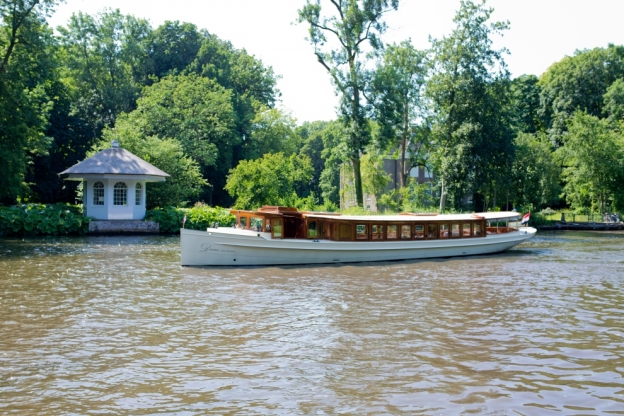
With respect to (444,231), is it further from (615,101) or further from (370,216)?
(615,101)

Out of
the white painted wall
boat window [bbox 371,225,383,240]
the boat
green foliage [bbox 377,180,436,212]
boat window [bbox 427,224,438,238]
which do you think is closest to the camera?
the boat

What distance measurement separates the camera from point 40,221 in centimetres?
3897

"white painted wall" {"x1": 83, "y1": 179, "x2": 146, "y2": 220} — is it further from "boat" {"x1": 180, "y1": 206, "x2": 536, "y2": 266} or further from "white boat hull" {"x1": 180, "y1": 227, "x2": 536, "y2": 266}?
"white boat hull" {"x1": 180, "y1": 227, "x2": 536, "y2": 266}

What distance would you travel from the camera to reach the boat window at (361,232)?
28.3 meters

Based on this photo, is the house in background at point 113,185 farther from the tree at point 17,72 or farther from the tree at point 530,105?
the tree at point 530,105

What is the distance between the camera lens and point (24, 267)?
2436 centimetres

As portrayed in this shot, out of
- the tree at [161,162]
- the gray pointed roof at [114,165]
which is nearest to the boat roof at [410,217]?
the gray pointed roof at [114,165]

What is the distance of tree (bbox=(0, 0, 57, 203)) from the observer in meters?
38.6

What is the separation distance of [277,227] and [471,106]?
27.6 meters

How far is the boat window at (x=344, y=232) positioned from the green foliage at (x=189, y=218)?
1542 cm

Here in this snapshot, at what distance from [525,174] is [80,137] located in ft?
128

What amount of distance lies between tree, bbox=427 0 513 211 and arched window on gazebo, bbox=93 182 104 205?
2539 centimetres

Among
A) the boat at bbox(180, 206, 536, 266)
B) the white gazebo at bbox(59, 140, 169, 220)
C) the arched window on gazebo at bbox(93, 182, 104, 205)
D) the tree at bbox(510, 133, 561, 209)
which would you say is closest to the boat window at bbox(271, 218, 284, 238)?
the boat at bbox(180, 206, 536, 266)

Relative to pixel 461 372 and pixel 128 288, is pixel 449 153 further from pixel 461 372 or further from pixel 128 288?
pixel 461 372
